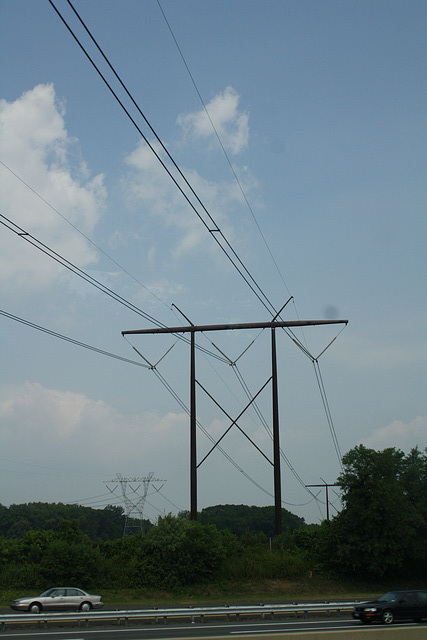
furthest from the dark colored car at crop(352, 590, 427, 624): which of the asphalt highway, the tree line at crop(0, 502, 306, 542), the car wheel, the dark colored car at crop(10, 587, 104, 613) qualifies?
the tree line at crop(0, 502, 306, 542)

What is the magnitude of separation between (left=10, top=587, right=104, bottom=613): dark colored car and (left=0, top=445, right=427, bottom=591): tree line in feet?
24.5

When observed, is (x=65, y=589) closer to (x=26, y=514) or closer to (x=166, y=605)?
(x=166, y=605)

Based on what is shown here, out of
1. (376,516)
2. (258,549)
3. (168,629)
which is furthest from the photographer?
(258,549)

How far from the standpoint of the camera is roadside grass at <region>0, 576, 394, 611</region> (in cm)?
3400

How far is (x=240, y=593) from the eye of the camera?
36688 mm

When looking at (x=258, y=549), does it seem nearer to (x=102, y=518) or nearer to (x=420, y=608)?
(x=420, y=608)

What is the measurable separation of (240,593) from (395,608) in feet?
46.8

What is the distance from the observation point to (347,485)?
41844mm

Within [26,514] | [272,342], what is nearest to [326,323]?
[272,342]

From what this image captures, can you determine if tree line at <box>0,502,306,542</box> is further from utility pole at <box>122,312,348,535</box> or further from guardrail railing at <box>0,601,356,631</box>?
guardrail railing at <box>0,601,356,631</box>

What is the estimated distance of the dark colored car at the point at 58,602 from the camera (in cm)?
2747

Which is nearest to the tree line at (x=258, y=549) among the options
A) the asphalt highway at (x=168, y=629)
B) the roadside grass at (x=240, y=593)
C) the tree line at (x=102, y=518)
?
the roadside grass at (x=240, y=593)

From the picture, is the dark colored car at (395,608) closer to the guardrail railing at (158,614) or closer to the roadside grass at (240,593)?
the guardrail railing at (158,614)

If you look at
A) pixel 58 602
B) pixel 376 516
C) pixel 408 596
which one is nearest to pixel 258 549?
pixel 376 516
